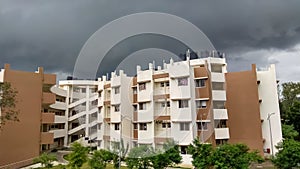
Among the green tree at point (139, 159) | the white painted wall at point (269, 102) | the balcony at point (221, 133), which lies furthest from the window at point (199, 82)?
the green tree at point (139, 159)

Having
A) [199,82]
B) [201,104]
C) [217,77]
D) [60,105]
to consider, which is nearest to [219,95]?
[217,77]

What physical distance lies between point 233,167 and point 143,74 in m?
10.9

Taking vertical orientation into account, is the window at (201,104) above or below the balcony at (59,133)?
above

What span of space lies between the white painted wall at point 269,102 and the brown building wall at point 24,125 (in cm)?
1634

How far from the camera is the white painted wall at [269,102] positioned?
64.2 feet

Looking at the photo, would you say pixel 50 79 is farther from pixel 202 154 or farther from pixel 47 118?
pixel 202 154

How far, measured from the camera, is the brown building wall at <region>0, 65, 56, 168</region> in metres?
17.0

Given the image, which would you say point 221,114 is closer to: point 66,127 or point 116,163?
point 116,163

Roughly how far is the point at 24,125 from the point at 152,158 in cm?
1014

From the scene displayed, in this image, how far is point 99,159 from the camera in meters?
13.5

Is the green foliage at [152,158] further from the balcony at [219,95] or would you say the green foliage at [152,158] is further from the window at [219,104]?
the balcony at [219,95]

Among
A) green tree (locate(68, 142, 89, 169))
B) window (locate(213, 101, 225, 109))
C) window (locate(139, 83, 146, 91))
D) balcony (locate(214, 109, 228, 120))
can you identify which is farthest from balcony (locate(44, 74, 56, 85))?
balcony (locate(214, 109, 228, 120))

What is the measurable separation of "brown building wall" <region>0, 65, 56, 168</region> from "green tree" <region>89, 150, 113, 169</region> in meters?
6.68

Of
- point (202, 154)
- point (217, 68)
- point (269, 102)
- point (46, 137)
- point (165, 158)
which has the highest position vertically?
point (217, 68)
